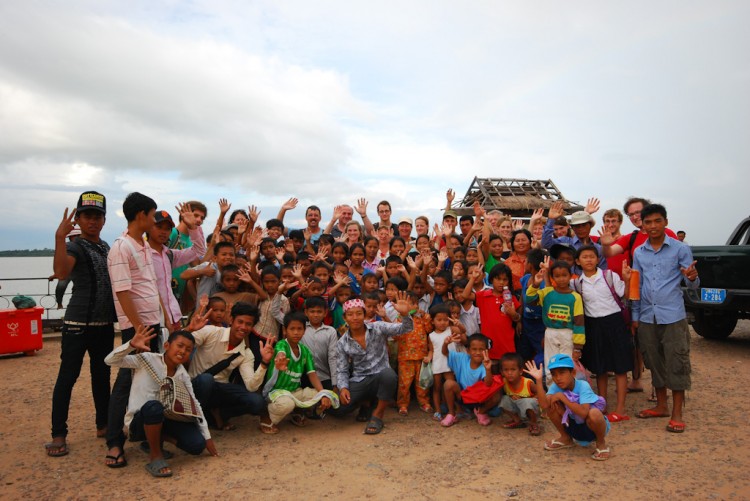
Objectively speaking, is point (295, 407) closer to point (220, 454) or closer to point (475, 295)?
point (220, 454)

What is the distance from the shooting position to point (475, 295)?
5.33 meters

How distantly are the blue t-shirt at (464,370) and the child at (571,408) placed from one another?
2.56ft

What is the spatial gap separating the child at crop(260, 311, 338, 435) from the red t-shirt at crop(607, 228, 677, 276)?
341 centimetres

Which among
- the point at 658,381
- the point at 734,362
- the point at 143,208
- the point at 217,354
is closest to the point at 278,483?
the point at 217,354

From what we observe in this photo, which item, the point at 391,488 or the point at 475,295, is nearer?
the point at 391,488

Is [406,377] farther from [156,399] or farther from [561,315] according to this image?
[156,399]

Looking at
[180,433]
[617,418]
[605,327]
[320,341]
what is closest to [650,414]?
[617,418]

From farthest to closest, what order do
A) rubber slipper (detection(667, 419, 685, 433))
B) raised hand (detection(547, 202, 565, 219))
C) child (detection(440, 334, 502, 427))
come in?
raised hand (detection(547, 202, 565, 219))
child (detection(440, 334, 502, 427))
rubber slipper (detection(667, 419, 685, 433))

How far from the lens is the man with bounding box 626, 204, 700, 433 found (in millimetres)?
4508

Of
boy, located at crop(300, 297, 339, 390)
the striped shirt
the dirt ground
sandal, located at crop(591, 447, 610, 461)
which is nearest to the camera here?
the dirt ground

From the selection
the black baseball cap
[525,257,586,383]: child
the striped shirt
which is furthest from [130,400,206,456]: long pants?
[525,257,586,383]: child

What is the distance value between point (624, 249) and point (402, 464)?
11.2ft

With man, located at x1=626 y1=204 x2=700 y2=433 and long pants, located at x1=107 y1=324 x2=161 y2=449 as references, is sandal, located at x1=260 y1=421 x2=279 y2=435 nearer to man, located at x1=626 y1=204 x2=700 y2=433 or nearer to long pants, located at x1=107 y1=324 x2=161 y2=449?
long pants, located at x1=107 y1=324 x2=161 y2=449

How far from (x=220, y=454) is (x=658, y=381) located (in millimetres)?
4097
